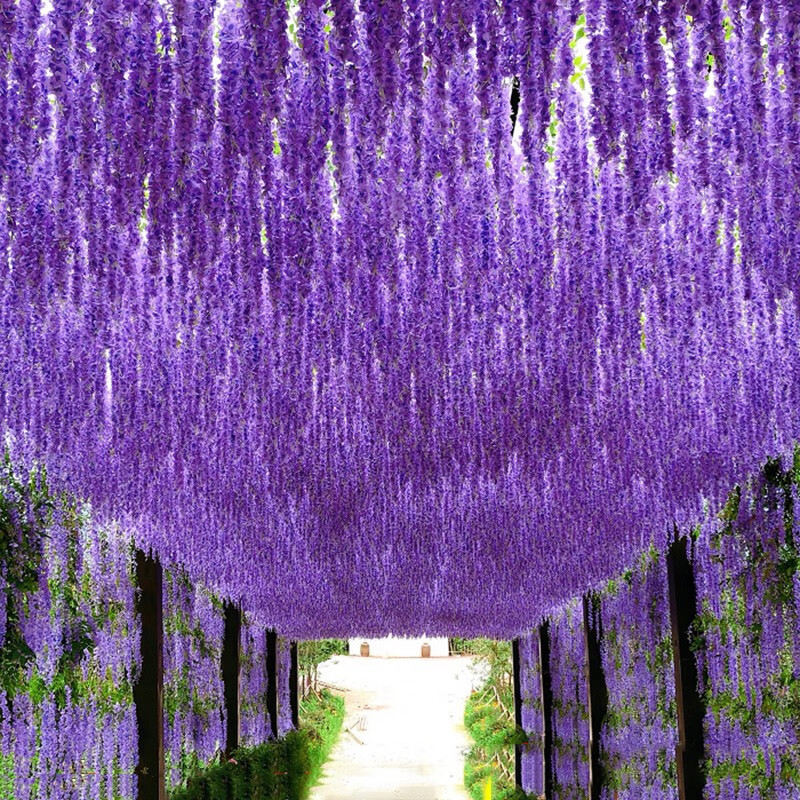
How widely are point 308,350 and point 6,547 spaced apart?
2060mm

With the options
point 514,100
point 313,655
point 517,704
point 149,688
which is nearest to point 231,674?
point 149,688

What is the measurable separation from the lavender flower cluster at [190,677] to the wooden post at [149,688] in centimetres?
186

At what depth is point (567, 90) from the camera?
237 cm

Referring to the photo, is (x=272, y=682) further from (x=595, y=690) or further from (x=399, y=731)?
(x=399, y=731)

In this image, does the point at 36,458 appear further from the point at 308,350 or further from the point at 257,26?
the point at 257,26

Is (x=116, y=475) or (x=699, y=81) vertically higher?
(x=699, y=81)

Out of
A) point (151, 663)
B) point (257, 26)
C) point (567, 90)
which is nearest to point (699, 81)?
point (567, 90)

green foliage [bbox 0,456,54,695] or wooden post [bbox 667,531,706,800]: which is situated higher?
green foliage [bbox 0,456,54,695]

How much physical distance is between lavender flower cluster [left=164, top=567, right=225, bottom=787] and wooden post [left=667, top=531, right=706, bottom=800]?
4.32 metres

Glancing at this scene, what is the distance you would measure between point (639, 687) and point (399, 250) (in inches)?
255

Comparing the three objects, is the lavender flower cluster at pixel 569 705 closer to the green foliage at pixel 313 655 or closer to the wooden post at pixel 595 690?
the wooden post at pixel 595 690

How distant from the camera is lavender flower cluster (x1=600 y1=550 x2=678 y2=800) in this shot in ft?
25.5

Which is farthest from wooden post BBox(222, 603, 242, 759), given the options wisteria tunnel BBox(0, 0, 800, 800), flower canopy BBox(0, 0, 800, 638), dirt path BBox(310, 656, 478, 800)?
flower canopy BBox(0, 0, 800, 638)

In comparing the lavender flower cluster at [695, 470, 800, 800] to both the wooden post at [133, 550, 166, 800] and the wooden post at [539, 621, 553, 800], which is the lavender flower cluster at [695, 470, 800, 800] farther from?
the wooden post at [539, 621, 553, 800]
